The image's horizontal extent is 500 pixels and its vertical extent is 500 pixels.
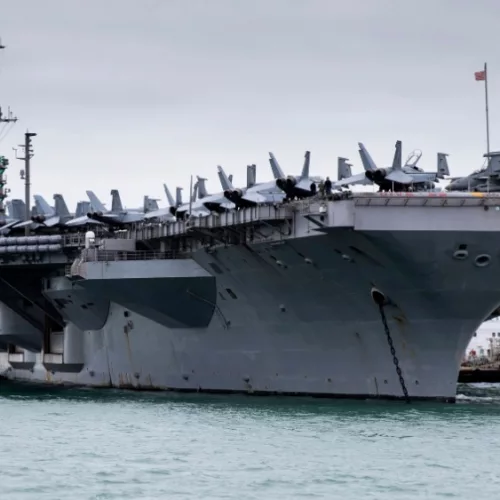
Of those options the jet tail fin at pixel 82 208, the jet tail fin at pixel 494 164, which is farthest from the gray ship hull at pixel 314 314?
the jet tail fin at pixel 82 208

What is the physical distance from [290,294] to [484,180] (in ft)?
19.0

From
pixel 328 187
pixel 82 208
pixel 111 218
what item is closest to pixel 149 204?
pixel 82 208

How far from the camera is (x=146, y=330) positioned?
3519cm

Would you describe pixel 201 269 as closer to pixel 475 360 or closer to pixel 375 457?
pixel 375 457

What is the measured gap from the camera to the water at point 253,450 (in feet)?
61.8

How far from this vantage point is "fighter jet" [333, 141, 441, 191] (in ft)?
97.6

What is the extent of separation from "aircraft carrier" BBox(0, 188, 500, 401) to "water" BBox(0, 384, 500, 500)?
1071mm

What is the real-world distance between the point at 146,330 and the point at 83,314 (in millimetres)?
3192

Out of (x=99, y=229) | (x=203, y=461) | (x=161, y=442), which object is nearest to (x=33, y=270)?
(x=99, y=229)

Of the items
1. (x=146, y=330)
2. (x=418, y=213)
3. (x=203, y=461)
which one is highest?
(x=418, y=213)

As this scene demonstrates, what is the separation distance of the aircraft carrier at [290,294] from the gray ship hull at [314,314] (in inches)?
1.4

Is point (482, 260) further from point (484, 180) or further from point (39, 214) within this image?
point (39, 214)

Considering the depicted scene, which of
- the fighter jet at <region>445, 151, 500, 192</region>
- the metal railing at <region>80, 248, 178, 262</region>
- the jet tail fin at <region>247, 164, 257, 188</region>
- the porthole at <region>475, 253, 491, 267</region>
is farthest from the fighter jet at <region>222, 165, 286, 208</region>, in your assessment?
the porthole at <region>475, 253, 491, 267</region>

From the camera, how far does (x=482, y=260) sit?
27.3 meters
